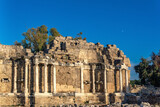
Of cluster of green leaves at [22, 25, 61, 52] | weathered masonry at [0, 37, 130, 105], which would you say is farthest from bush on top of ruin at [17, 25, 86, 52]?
weathered masonry at [0, 37, 130, 105]

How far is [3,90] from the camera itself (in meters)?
30.7

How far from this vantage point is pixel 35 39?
148 ft

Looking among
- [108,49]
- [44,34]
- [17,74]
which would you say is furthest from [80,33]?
[17,74]

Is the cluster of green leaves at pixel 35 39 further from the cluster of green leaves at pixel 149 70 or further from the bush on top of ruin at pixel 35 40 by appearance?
the cluster of green leaves at pixel 149 70

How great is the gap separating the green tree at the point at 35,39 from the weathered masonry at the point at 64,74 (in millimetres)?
7023

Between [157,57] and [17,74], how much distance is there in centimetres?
2656

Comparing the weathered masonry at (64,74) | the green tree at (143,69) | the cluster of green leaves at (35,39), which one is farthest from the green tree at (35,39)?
the green tree at (143,69)

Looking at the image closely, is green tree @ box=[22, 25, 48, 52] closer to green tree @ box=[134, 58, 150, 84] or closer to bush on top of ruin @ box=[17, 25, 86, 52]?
bush on top of ruin @ box=[17, 25, 86, 52]

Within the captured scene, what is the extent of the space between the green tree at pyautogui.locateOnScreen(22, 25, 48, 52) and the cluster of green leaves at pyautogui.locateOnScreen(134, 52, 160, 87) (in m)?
16.1

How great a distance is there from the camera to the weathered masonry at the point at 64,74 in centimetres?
3105

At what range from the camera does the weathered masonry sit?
3105cm

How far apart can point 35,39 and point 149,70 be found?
18952mm

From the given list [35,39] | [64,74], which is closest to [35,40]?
[35,39]

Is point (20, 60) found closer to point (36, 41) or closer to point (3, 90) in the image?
point (3, 90)
